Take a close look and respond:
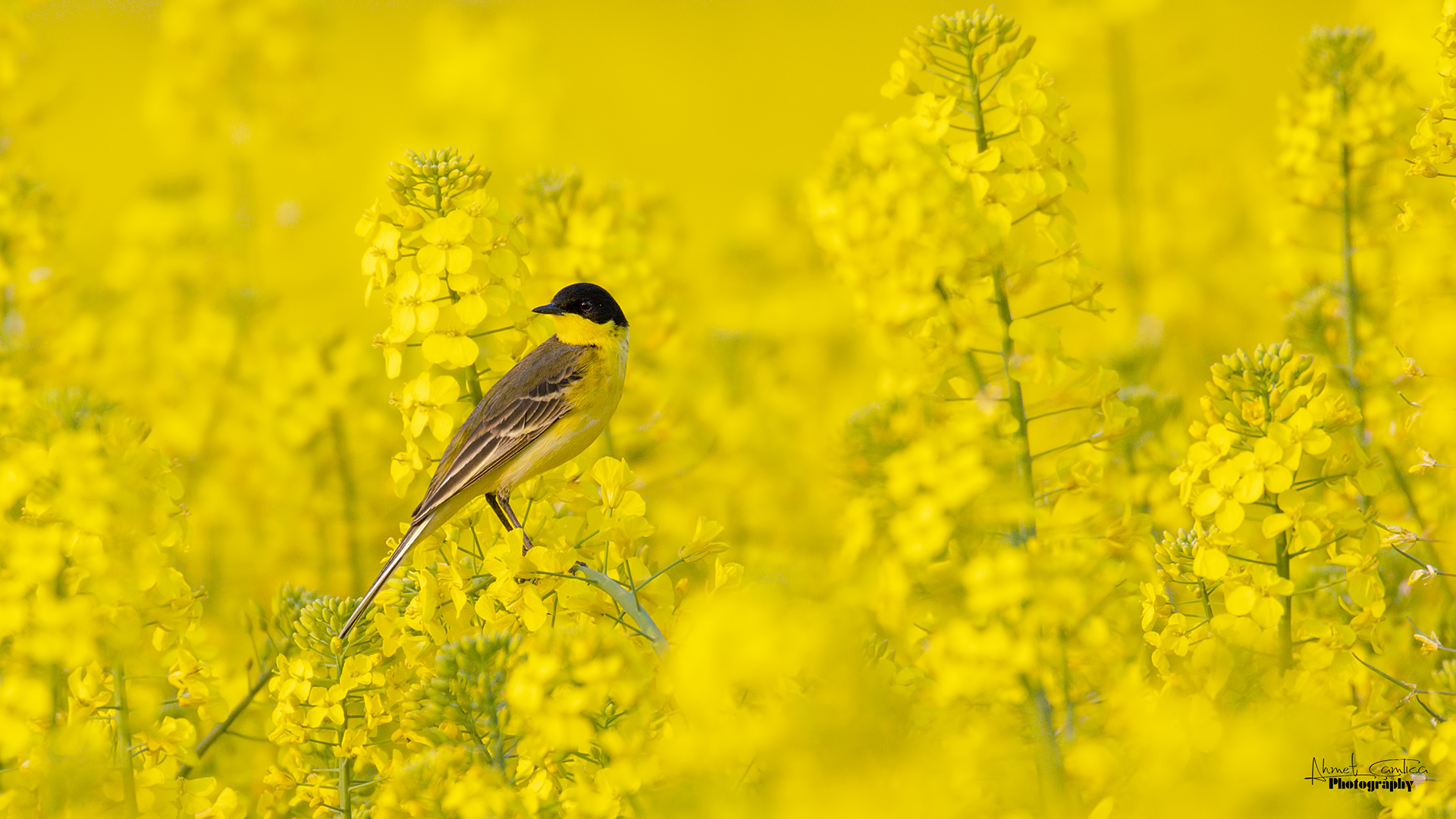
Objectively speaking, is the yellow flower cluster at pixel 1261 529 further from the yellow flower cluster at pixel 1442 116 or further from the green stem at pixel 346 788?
the green stem at pixel 346 788

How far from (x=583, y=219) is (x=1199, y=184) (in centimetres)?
484

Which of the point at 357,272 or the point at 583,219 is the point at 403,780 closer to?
the point at 583,219

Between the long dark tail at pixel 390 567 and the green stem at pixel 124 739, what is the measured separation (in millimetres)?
473

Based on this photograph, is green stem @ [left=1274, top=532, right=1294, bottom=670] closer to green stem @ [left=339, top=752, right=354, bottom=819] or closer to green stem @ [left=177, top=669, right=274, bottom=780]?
green stem @ [left=339, top=752, right=354, bottom=819]

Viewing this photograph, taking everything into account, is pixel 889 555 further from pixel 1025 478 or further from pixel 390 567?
pixel 390 567

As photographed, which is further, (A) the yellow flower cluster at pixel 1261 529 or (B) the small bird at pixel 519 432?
(B) the small bird at pixel 519 432

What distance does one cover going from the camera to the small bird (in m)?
2.67

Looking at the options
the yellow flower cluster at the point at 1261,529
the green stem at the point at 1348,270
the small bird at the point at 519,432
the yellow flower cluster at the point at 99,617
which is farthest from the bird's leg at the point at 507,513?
the green stem at the point at 1348,270

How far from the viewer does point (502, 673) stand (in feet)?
8.00

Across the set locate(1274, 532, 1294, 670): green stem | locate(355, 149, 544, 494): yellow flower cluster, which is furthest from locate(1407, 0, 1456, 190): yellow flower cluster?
locate(355, 149, 544, 494): yellow flower cluster

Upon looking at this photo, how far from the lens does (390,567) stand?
2.61 metres

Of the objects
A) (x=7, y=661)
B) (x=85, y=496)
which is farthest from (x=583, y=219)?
(x=7, y=661)

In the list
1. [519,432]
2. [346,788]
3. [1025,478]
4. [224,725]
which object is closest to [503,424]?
[519,432]

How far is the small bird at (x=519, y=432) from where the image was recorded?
2666mm
